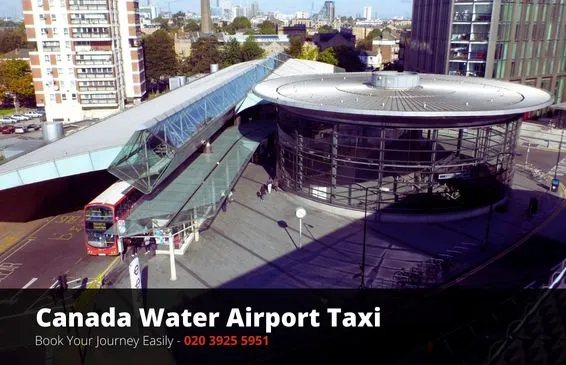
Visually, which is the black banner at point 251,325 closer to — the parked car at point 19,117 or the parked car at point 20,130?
the parked car at point 20,130

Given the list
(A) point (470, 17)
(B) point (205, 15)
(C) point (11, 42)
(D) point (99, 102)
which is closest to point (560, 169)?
(A) point (470, 17)

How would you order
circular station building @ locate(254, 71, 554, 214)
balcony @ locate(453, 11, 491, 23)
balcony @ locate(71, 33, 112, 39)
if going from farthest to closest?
balcony @ locate(71, 33, 112, 39)
balcony @ locate(453, 11, 491, 23)
circular station building @ locate(254, 71, 554, 214)

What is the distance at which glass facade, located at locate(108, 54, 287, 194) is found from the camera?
25781 millimetres

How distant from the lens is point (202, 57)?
310 ft

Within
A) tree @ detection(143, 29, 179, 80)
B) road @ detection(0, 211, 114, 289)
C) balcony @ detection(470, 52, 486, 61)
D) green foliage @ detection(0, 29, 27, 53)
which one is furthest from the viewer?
green foliage @ detection(0, 29, 27, 53)

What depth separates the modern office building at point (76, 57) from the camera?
6588 cm

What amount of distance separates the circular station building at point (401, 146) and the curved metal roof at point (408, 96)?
0.07 m

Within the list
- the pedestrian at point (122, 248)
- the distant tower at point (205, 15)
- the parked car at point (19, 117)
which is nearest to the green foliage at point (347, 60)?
the parked car at point (19, 117)

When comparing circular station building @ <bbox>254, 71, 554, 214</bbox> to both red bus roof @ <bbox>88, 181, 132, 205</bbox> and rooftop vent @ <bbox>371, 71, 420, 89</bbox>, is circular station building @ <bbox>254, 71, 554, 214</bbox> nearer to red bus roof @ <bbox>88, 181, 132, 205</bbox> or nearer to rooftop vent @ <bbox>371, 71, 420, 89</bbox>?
rooftop vent @ <bbox>371, 71, 420, 89</bbox>

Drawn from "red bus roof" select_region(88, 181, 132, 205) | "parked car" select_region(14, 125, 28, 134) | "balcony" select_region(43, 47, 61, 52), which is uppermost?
"balcony" select_region(43, 47, 61, 52)

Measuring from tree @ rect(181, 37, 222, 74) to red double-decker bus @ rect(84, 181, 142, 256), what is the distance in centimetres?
7012

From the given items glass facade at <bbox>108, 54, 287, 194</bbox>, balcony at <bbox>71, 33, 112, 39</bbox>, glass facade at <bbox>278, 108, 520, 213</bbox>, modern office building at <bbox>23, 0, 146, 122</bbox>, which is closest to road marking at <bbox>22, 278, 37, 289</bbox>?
glass facade at <bbox>108, 54, 287, 194</bbox>

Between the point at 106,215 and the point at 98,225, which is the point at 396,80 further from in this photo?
the point at 98,225

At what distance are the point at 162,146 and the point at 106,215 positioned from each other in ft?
16.0
